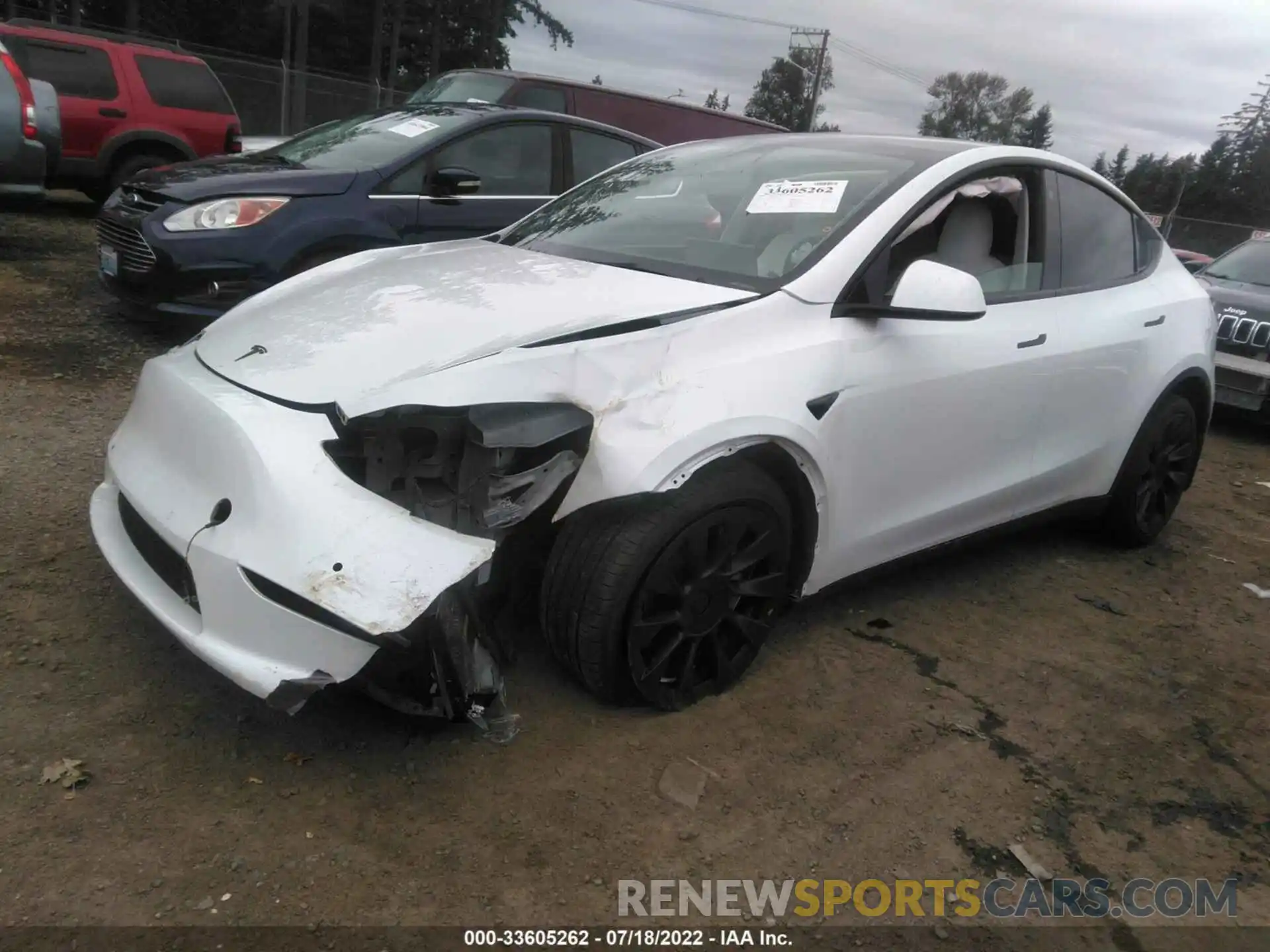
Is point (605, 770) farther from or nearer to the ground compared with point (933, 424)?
nearer to the ground

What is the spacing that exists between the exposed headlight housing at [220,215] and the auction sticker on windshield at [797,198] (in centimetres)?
324

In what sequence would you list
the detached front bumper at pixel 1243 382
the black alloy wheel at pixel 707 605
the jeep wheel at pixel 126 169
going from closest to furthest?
1. the black alloy wheel at pixel 707 605
2. the detached front bumper at pixel 1243 382
3. the jeep wheel at pixel 126 169

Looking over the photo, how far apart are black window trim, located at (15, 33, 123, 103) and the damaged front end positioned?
377 inches

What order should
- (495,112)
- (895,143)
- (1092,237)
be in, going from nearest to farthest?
(895,143) → (1092,237) → (495,112)

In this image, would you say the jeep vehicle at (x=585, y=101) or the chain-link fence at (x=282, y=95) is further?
the chain-link fence at (x=282, y=95)

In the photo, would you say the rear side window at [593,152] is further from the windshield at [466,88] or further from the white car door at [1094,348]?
the white car door at [1094,348]

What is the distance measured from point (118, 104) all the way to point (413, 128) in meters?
5.61

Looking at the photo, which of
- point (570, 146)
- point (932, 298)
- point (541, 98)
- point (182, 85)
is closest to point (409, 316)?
point (932, 298)

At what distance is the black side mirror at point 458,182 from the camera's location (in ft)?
18.5

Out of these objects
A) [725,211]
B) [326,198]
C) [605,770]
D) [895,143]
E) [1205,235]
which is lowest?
[605,770]

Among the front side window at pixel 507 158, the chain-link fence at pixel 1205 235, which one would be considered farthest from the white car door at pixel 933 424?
the chain-link fence at pixel 1205 235

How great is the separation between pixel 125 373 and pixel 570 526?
3735mm

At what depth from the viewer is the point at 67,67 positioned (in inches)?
389

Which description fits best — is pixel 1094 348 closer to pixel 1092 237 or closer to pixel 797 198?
pixel 1092 237
